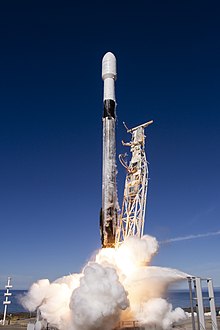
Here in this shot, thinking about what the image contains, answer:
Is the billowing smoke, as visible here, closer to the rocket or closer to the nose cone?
the rocket

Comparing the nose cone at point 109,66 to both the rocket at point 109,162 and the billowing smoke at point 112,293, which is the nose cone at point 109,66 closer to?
the rocket at point 109,162

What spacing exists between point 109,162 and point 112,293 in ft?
31.9

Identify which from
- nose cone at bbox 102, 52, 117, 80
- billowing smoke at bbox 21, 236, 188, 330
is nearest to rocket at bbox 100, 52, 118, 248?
nose cone at bbox 102, 52, 117, 80

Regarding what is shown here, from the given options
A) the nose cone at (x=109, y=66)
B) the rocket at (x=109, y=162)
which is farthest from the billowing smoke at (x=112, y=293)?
the nose cone at (x=109, y=66)

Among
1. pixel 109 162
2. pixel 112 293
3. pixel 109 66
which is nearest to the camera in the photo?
pixel 112 293

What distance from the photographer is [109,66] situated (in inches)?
1150

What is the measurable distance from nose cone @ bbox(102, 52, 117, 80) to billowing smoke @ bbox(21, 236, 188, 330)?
13603mm

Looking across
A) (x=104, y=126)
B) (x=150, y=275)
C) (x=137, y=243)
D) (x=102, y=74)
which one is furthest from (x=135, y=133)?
(x=150, y=275)

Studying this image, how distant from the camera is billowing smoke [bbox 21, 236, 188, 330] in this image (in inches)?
764

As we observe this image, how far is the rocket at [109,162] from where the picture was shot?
2412 centimetres

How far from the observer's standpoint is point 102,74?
29.5 metres

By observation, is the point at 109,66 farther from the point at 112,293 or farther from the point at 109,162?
the point at 112,293

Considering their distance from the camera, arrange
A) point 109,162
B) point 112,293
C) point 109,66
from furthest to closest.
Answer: point 109,66, point 109,162, point 112,293

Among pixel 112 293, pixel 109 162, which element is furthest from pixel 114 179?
pixel 112 293
